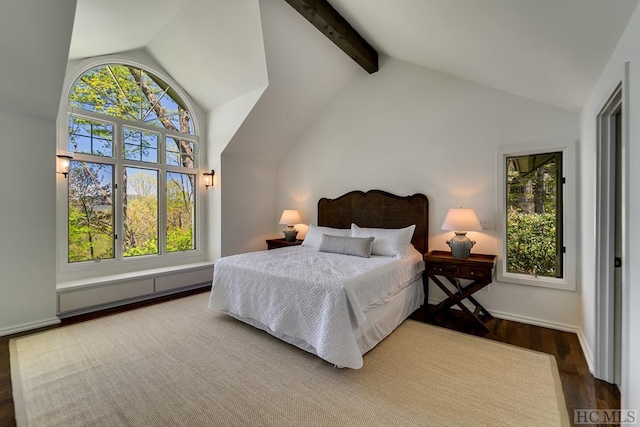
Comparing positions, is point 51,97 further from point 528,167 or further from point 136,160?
point 528,167

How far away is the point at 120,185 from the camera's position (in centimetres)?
387

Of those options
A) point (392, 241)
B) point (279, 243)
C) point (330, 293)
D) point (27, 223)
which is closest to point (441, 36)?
point (392, 241)

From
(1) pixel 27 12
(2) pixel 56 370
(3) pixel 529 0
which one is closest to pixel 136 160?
(1) pixel 27 12

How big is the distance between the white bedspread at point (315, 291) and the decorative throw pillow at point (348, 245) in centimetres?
10

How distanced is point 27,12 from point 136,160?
211cm

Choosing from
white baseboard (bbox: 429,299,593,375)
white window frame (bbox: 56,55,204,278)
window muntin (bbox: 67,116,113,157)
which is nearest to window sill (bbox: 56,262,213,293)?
white window frame (bbox: 56,55,204,278)

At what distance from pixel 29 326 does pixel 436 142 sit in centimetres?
507

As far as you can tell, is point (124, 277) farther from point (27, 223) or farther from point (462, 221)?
point (462, 221)

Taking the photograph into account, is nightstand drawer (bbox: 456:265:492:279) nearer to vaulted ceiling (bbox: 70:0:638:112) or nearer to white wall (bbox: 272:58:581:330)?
white wall (bbox: 272:58:581:330)

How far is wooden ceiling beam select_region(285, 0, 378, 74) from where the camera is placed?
114 inches

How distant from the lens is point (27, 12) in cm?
212

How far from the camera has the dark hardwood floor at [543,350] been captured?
1774 millimetres

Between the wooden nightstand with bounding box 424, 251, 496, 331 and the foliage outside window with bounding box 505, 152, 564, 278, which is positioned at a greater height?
the foliage outside window with bounding box 505, 152, 564, 278

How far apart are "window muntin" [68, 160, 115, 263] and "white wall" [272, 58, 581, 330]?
3.02 meters
